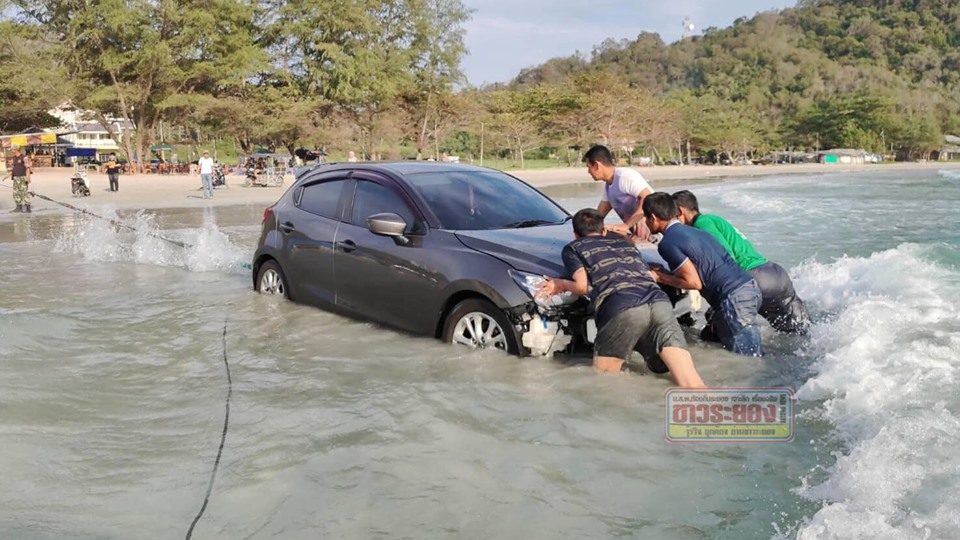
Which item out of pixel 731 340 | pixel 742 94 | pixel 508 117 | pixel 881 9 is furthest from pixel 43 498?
pixel 881 9

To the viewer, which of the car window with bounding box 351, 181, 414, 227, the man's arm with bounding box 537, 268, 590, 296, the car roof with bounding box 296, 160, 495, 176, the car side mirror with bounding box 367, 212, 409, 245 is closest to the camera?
the man's arm with bounding box 537, 268, 590, 296

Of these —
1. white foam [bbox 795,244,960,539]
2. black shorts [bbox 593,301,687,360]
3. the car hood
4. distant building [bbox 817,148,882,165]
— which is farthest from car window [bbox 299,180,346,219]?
distant building [bbox 817,148,882,165]

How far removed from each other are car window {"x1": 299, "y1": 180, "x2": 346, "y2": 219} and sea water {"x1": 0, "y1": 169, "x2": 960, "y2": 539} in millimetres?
953

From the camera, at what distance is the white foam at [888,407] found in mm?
3283

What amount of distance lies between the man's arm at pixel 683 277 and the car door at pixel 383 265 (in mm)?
1640

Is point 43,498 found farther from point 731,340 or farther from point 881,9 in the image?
point 881,9

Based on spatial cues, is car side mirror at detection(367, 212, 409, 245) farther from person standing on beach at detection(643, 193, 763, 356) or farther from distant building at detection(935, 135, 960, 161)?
distant building at detection(935, 135, 960, 161)

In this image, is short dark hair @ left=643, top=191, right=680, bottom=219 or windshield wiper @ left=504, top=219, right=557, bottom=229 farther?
windshield wiper @ left=504, top=219, right=557, bottom=229

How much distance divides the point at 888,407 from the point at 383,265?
3733 mm

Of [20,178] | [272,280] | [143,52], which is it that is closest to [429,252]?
[272,280]

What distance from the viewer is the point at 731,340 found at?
6.09m

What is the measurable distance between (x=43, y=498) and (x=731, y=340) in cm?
460

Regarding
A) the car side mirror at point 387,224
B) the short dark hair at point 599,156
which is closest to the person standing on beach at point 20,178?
the car side mirror at point 387,224

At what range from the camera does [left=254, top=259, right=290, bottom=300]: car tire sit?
794 centimetres
